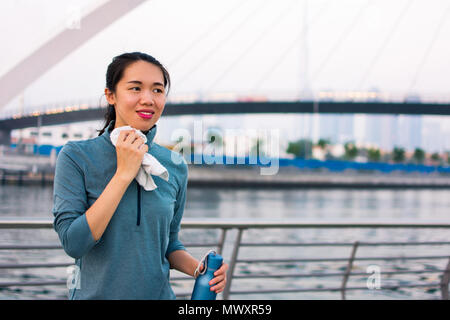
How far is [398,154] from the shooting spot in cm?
7375

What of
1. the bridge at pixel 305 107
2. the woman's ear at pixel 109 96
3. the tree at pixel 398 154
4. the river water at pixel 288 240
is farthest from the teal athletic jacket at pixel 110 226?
the tree at pixel 398 154

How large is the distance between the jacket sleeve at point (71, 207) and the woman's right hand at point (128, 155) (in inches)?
4.0

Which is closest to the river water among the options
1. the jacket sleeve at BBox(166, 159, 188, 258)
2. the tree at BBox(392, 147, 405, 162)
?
the jacket sleeve at BBox(166, 159, 188, 258)

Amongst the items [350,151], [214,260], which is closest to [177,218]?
[214,260]

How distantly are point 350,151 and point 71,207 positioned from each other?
7064cm

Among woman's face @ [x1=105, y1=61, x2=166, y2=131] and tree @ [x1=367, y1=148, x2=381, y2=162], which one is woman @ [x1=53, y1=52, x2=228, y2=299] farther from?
tree @ [x1=367, y1=148, x2=381, y2=162]

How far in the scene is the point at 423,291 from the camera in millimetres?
5664

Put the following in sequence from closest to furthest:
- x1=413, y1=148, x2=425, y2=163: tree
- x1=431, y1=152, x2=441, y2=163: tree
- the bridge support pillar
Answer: the bridge support pillar, x1=431, y1=152, x2=441, y2=163: tree, x1=413, y1=148, x2=425, y2=163: tree

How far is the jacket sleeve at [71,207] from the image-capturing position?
101 centimetres

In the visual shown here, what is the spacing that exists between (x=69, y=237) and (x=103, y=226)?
0.07m

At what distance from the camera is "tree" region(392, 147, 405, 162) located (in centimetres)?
7319

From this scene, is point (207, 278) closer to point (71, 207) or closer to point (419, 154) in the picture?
point (71, 207)
